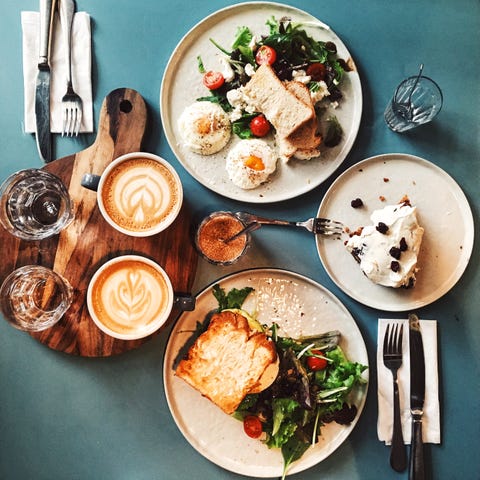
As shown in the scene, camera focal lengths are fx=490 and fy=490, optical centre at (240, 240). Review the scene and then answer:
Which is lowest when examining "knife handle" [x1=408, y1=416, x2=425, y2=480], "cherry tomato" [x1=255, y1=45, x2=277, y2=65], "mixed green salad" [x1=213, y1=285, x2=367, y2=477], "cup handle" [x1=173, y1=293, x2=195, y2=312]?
"knife handle" [x1=408, y1=416, x2=425, y2=480]

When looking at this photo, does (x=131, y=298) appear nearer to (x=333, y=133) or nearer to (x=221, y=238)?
(x=221, y=238)

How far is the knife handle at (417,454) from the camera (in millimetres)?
2354

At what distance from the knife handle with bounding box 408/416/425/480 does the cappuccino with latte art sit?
1331mm

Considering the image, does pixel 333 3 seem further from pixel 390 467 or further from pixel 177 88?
pixel 390 467

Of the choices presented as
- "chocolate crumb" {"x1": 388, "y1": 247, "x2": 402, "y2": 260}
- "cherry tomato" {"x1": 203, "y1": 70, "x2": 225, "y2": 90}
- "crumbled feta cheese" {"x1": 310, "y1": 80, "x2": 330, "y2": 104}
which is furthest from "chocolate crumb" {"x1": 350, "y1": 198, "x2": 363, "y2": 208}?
"cherry tomato" {"x1": 203, "y1": 70, "x2": 225, "y2": 90}

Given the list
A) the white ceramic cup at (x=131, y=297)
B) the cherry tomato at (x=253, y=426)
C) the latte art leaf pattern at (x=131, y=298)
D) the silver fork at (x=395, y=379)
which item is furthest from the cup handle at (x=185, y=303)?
the silver fork at (x=395, y=379)

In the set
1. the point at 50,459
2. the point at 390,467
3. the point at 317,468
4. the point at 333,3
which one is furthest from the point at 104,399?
the point at 333,3

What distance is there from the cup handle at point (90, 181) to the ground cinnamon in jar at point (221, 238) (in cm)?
51

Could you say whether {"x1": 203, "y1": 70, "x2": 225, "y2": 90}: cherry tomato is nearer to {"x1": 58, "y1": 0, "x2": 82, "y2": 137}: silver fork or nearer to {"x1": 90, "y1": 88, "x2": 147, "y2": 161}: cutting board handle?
{"x1": 90, "y1": 88, "x2": 147, "y2": 161}: cutting board handle

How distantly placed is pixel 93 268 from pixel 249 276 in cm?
74

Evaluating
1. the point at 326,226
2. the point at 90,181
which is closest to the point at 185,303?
the point at 90,181

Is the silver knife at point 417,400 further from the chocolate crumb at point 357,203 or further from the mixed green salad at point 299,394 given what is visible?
the chocolate crumb at point 357,203

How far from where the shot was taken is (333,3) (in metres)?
2.44

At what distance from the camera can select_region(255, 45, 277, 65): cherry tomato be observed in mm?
2318
